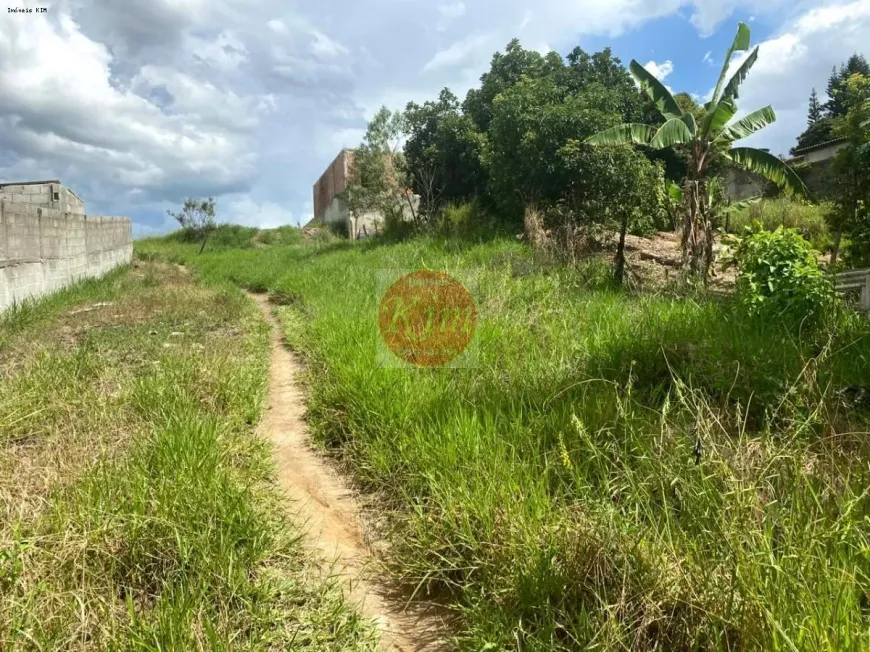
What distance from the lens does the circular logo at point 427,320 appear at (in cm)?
464

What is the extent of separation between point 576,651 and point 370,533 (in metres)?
1.20

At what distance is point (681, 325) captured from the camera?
4539 millimetres

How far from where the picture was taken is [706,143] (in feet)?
28.6

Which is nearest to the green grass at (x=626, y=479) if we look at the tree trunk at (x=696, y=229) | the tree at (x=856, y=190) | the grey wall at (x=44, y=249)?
the tree trunk at (x=696, y=229)

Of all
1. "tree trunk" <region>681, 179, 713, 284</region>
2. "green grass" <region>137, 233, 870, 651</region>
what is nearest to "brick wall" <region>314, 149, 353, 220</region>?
"tree trunk" <region>681, 179, 713, 284</region>

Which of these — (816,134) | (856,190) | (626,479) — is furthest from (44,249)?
(816,134)

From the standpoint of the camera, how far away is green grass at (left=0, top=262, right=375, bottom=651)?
1.76 metres

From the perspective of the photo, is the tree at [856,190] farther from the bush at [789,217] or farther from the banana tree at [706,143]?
the bush at [789,217]

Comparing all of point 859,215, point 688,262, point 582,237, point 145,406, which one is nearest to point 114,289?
point 145,406

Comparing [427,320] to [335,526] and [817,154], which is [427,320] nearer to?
[335,526]

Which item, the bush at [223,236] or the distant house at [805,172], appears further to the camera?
the bush at [223,236]

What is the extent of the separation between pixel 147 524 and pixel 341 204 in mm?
22569

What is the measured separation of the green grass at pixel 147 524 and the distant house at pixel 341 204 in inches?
591

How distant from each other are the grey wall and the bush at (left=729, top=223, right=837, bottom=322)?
874 cm
